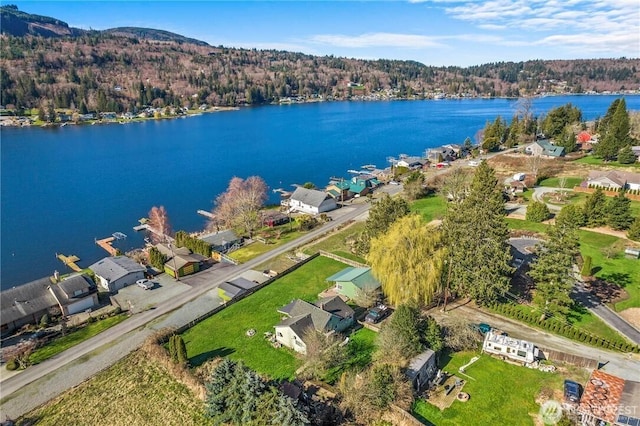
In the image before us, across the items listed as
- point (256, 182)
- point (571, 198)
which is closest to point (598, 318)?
point (571, 198)

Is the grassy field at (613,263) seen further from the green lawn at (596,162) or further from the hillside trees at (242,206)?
the green lawn at (596,162)

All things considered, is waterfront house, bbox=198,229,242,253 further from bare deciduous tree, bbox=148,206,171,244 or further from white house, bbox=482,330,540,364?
white house, bbox=482,330,540,364

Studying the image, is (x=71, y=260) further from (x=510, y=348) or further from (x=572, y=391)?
(x=572, y=391)

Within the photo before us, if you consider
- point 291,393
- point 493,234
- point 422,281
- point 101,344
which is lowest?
point 101,344

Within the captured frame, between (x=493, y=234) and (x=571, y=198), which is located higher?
(x=493, y=234)

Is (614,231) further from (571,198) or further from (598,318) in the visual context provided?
(598,318)

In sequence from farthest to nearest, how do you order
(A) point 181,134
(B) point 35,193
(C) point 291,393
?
(A) point 181,134 → (B) point 35,193 → (C) point 291,393

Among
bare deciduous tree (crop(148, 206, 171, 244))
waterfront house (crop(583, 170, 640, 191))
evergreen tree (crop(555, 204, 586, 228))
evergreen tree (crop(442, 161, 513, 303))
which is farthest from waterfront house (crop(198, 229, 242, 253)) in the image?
waterfront house (crop(583, 170, 640, 191))
